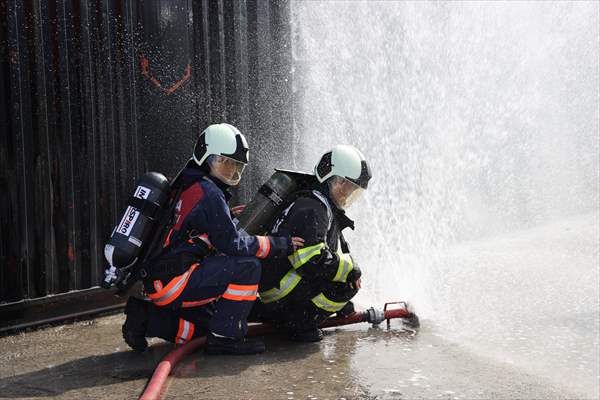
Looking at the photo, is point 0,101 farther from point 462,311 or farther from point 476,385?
point 462,311

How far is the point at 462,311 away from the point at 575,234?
503cm

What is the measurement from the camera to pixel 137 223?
147 inches

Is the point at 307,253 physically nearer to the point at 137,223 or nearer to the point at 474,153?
the point at 137,223

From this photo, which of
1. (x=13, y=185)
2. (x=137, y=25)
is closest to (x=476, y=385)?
(x=13, y=185)

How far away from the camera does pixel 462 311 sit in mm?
6141

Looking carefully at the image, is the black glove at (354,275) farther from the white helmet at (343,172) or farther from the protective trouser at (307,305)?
the white helmet at (343,172)

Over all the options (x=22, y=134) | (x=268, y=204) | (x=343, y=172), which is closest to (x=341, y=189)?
(x=343, y=172)

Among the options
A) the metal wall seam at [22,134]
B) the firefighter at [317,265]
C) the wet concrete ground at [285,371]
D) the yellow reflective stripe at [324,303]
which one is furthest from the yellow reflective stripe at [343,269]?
the metal wall seam at [22,134]

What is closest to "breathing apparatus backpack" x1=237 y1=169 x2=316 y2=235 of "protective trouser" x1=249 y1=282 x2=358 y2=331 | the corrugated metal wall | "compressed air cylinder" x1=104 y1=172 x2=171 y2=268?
"protective trouser" x1=249 y1=282 x2=358 y2=331

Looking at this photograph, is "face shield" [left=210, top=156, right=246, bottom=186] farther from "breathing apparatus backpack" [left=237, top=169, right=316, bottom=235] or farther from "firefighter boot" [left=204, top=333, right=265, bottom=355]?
"firefighter boot" [left=204, top=333, right=265, bottom=355]

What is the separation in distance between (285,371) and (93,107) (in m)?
2.53

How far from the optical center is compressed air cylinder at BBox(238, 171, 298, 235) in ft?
14.2

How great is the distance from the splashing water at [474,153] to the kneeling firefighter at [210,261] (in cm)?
169

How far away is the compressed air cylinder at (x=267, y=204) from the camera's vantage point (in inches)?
171
